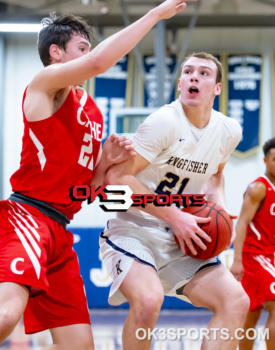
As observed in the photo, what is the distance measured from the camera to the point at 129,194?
3465 mm

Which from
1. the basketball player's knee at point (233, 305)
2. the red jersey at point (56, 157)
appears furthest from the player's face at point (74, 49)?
the basketball player's knee at point (233, 305)

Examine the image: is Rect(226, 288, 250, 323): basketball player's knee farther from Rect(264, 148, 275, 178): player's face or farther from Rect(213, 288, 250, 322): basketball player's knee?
Rect(264, 148, 275, 178): player's face

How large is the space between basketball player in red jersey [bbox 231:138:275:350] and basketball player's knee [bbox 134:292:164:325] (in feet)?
6.02

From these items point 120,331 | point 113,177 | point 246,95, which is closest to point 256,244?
point 113,177

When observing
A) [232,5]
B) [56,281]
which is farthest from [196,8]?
[56,281]

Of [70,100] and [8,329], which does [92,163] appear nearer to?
[70,100]

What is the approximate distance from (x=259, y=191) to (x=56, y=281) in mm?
2418

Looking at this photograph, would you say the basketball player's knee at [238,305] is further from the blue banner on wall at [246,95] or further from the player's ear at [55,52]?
the blue banner on wall at [246,95]

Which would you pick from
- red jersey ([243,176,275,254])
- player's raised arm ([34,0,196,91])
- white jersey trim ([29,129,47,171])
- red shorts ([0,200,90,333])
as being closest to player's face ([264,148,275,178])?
red jersey ([243,176,275,254])

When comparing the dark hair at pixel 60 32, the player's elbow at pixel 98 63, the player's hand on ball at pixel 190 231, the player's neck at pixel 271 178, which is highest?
the dark hair at pixel 60 32

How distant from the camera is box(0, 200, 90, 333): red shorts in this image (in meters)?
2.91

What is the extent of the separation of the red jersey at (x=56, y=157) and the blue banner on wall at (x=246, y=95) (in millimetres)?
9815

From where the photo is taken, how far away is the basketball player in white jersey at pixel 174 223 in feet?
10.8

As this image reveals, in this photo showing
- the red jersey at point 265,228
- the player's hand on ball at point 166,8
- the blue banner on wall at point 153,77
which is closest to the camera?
the player's hand on ball at point 166,8
